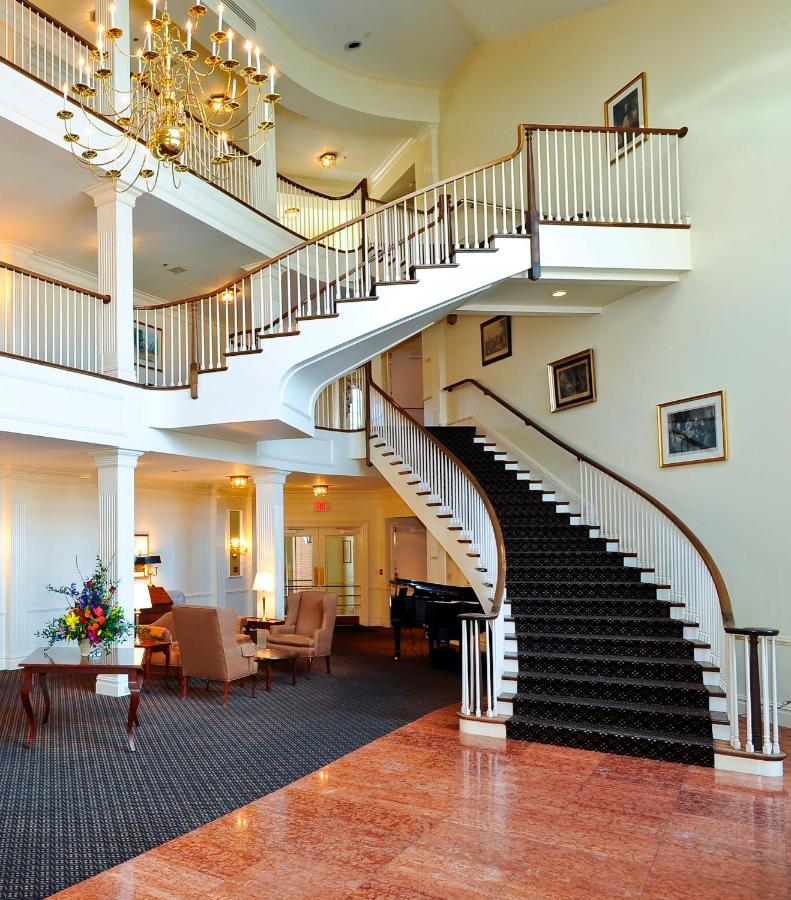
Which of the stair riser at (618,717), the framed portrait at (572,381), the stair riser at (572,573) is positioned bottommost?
the stair riser at (618,717)

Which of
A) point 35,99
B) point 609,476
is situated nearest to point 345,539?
point 609,476

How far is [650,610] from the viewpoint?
749 cm

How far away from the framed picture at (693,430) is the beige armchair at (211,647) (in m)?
5.14

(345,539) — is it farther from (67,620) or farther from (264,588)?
→ (67,620)

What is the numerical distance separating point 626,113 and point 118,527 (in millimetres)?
7751

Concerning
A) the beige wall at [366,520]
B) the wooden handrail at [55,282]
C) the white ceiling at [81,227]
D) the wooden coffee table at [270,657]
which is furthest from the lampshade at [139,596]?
the beige wall at [366,520]

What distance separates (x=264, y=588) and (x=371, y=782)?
17.8 ft

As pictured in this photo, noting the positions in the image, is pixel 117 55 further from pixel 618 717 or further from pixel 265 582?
pixel 618 717

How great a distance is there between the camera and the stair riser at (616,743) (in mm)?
5676

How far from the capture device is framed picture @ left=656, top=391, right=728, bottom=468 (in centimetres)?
764

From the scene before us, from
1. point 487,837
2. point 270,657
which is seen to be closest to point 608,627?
point 487,837

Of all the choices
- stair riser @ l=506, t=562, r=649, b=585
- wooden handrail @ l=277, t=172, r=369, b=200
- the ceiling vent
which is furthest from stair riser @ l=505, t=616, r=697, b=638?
the ceiling vent

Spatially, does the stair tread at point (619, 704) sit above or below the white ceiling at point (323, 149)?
below

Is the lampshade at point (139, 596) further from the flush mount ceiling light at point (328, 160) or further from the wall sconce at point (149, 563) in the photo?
the flush mount ceiling light at point (328, 160)
